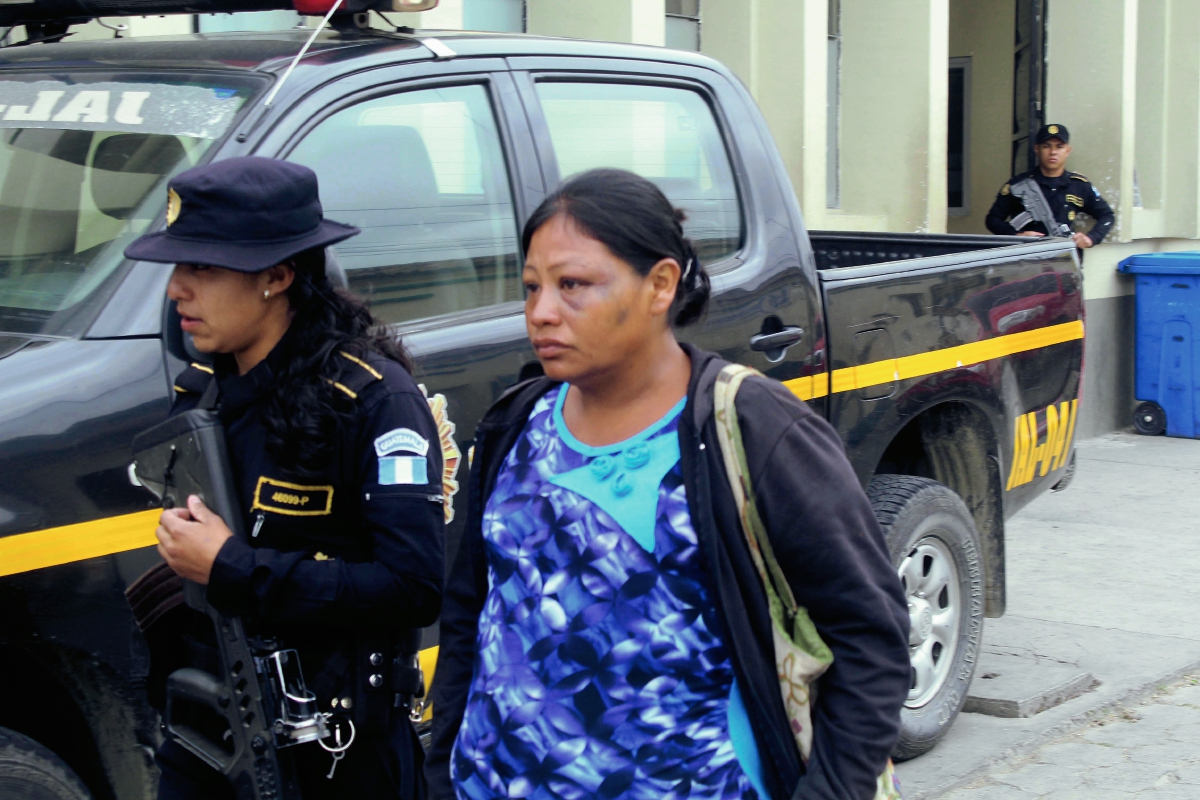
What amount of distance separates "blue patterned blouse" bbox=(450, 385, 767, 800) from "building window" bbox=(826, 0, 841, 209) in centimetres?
833

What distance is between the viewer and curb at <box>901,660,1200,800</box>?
169 inches

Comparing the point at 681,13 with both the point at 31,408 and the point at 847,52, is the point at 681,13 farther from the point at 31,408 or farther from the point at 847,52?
the point at 31,408

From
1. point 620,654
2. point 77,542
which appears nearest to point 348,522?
point 77,542

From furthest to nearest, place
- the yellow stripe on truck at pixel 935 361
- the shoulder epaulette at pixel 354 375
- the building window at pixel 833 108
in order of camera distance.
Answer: the building window at pixel 833 108
the yellow stripe on truck at pixel 935 361
the shoulder epaulette at pixel 354 375

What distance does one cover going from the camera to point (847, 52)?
9.82 m

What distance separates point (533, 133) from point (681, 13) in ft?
18.8

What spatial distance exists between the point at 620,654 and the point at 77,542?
1.04 meters

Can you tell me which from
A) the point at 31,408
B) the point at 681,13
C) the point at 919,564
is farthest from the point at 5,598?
the point at 681,13

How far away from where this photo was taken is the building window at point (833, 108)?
9.80 m

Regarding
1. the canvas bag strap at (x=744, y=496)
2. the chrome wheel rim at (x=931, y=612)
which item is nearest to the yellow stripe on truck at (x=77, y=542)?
the canvas bag strap at (x=744, y=496)

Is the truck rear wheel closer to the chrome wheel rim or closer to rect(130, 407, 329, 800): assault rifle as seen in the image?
the chrome wheel rim

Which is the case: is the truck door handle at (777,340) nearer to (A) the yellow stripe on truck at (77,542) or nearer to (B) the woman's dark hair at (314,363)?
(B) the woman's dark hair at (314,363)

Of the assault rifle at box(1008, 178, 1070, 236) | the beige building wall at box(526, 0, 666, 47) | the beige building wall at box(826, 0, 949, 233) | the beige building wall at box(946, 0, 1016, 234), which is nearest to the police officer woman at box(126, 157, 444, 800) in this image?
the beige building wall at box(526, 0, 666, 47)

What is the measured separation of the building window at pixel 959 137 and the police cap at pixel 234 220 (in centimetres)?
1086
